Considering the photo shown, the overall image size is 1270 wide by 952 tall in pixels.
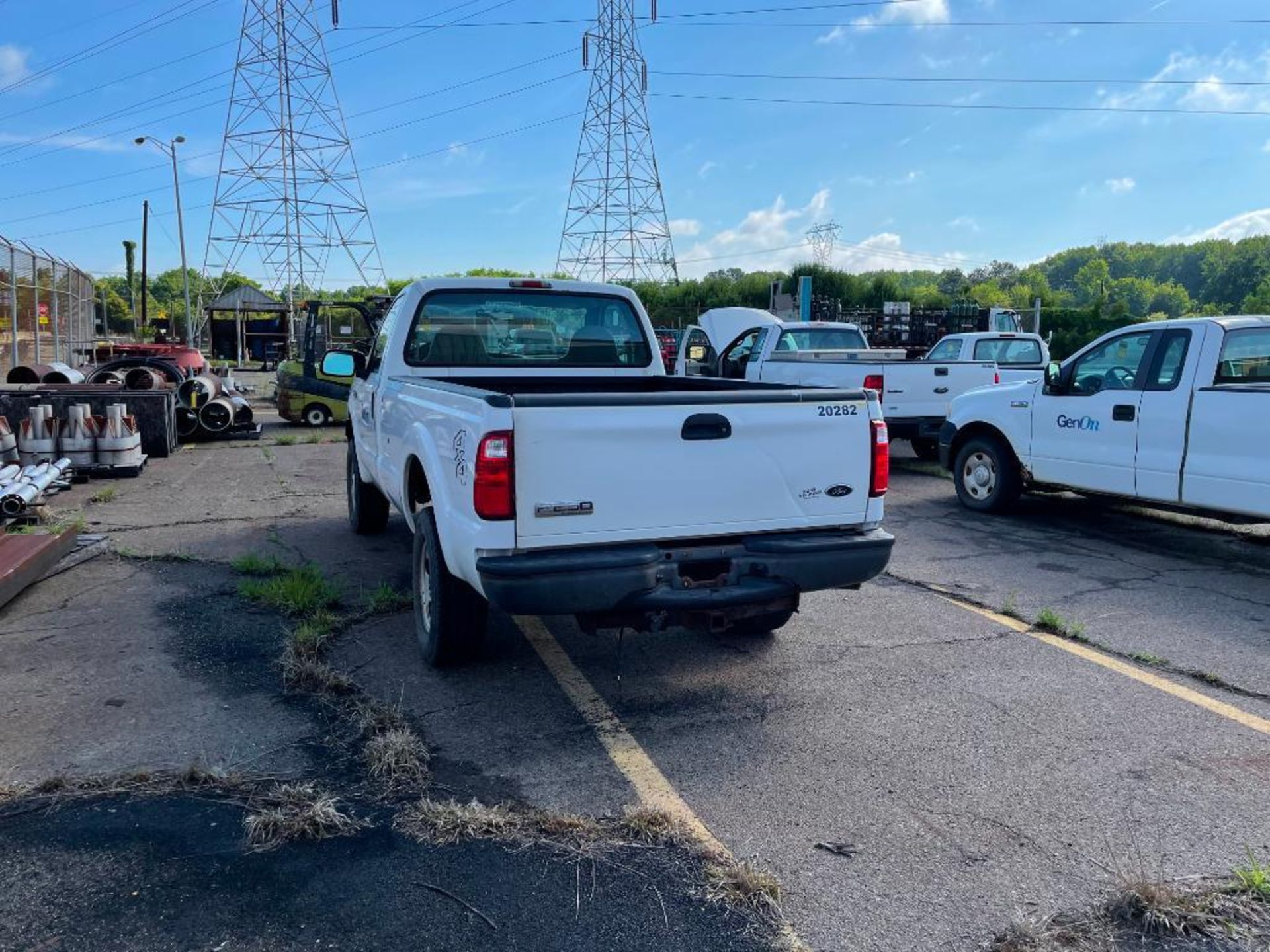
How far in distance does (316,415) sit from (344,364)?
439 inches

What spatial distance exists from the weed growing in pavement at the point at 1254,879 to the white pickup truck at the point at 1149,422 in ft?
15.2

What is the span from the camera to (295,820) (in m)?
3.32

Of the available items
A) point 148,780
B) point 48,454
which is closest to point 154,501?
point 48,454

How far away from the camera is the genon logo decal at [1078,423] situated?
8.36m

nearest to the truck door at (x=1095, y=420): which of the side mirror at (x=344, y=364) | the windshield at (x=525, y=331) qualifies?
the windshield at (x=525, y=331)

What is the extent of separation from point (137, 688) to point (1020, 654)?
466 cm

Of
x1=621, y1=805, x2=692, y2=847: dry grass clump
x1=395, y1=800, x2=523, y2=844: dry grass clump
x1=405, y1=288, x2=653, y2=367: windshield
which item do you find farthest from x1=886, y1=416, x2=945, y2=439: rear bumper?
x1=395, y1=800, x2=523, y2=844: dry grass clump

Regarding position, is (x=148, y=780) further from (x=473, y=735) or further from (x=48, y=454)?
(x=48, y=454)

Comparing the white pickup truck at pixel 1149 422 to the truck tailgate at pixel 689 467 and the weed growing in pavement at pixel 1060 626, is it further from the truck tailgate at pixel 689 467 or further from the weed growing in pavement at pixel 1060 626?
the truck tailgate at pixel 689 467

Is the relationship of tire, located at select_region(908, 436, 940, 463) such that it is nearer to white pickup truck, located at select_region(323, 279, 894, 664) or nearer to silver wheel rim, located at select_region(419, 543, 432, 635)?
white pickup truck, located at select_region(323, 279, 894, 664)

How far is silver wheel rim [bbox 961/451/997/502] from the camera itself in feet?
31.4

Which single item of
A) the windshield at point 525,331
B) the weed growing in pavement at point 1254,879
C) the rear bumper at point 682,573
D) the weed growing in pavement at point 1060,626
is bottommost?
the weed growing in pavement at point 1254,879

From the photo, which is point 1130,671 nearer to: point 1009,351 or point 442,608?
point 442,608

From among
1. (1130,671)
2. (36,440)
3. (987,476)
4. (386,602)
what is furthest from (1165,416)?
(36,440)
